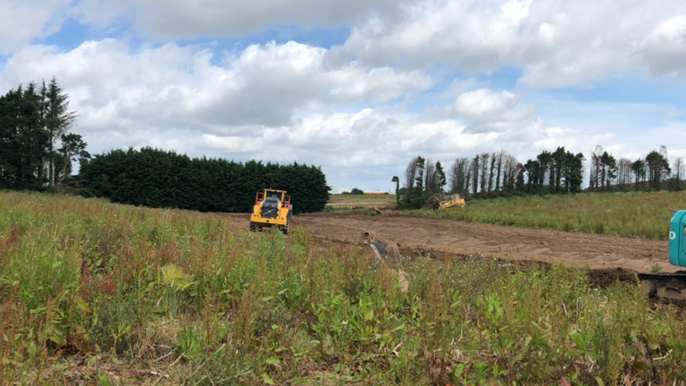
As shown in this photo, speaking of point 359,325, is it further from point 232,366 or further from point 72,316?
point 72,316

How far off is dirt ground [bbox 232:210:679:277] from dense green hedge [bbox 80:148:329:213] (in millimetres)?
16074

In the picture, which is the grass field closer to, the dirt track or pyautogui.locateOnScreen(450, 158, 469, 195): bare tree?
the dirt track

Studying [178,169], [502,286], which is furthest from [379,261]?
[178,169]

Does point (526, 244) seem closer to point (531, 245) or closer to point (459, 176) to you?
point (531, 245)

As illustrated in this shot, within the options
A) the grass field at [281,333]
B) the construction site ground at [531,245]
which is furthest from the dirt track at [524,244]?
the grass field at [281,333]

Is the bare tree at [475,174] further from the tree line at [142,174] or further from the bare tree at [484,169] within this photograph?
the tree line at [142,174]

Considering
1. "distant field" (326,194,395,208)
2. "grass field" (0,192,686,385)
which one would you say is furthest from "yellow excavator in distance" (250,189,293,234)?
"distant field" (326,194,395,208)

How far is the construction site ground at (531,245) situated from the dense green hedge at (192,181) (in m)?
16.4

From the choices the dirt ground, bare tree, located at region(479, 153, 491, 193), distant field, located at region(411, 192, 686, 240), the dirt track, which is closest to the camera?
the dirt ground

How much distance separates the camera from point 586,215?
25000 millimetres

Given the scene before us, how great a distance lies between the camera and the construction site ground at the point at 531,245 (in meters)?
12.9

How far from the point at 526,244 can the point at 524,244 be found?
6 cm

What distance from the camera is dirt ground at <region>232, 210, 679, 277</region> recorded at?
1362 centimetres

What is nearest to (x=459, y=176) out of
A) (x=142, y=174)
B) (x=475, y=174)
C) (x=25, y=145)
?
(x=475, y=174)
